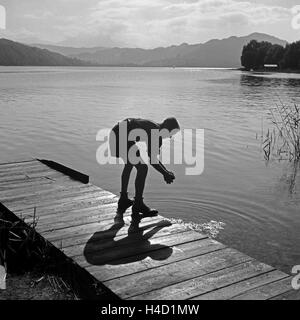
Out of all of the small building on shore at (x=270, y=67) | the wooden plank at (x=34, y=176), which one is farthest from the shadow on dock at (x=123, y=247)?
the small building on shore at (x=270, y=67)

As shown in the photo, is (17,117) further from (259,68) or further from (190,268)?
(259,68)

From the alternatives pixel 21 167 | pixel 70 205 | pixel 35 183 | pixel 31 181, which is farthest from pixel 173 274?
pixel 21 167

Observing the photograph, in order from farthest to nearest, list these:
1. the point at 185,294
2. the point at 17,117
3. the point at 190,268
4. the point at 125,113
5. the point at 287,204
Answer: the point at 125,113
the point at 17,117
the point at 287,204
the point at 190,268
the point at 185,294

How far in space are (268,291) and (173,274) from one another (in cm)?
126

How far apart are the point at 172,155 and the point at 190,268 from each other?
1200cm

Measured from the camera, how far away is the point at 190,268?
5793 millimetres

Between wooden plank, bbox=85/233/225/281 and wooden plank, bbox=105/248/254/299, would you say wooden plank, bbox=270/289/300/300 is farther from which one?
wooden plank, bbox=85/233/225/281

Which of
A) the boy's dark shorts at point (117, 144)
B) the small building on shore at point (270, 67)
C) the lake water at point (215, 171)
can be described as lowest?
the lake water at point (215, 171)

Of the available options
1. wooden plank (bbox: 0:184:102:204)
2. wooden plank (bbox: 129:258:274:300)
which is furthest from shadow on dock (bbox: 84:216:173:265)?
wooden plank (bbox: 0:184:102:204)

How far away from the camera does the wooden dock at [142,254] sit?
526cm

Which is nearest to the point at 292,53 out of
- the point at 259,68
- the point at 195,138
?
the point at 259,68

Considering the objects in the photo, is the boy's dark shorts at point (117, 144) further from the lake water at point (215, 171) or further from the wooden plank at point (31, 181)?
the lake water at point (215, 171)

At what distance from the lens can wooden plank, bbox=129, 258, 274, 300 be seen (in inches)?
202

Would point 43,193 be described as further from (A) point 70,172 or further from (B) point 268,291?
(B) point 268,291
